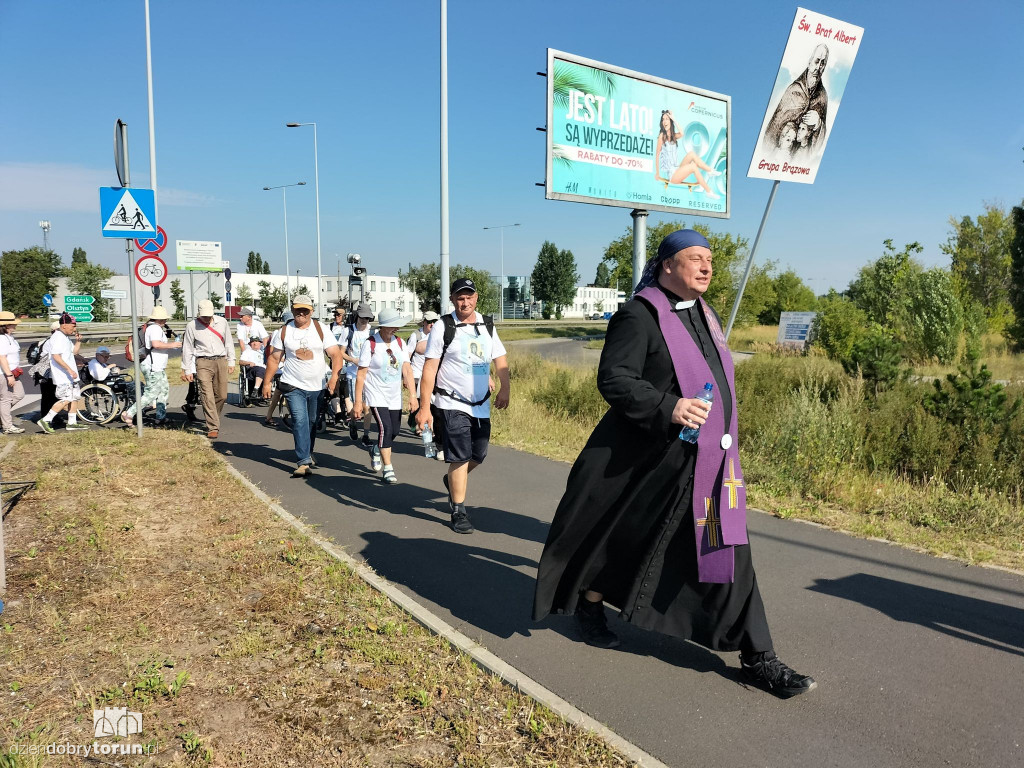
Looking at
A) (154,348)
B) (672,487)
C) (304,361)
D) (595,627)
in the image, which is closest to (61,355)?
(154,348)

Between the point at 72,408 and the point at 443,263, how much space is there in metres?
7.25

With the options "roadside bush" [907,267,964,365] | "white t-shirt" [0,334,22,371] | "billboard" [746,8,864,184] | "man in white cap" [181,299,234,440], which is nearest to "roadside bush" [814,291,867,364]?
"roadside bush" [907,267,964,365]

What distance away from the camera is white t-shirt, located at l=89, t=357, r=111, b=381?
39.8ft

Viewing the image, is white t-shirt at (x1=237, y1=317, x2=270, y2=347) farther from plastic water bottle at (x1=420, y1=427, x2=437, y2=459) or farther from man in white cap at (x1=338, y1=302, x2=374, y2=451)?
plastic water bottle at (x1=420, y1=427, x2=437, y2=459)

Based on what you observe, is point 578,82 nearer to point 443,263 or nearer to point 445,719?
point 443,263

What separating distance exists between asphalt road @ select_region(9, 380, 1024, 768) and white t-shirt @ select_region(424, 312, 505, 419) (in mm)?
1079

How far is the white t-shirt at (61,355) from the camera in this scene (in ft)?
37.0

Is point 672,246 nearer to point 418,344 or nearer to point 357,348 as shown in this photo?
point 418,344

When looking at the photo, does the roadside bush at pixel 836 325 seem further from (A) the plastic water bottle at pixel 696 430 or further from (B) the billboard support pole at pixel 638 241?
(A) the plastic water bottle at pixel 696 430

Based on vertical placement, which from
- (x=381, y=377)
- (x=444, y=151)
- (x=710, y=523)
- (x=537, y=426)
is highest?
(x=444, y=151)

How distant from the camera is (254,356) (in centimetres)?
1461

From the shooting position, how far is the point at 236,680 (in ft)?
11.1

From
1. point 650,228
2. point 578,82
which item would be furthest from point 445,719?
point 650,228

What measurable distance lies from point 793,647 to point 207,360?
941 centimetres
